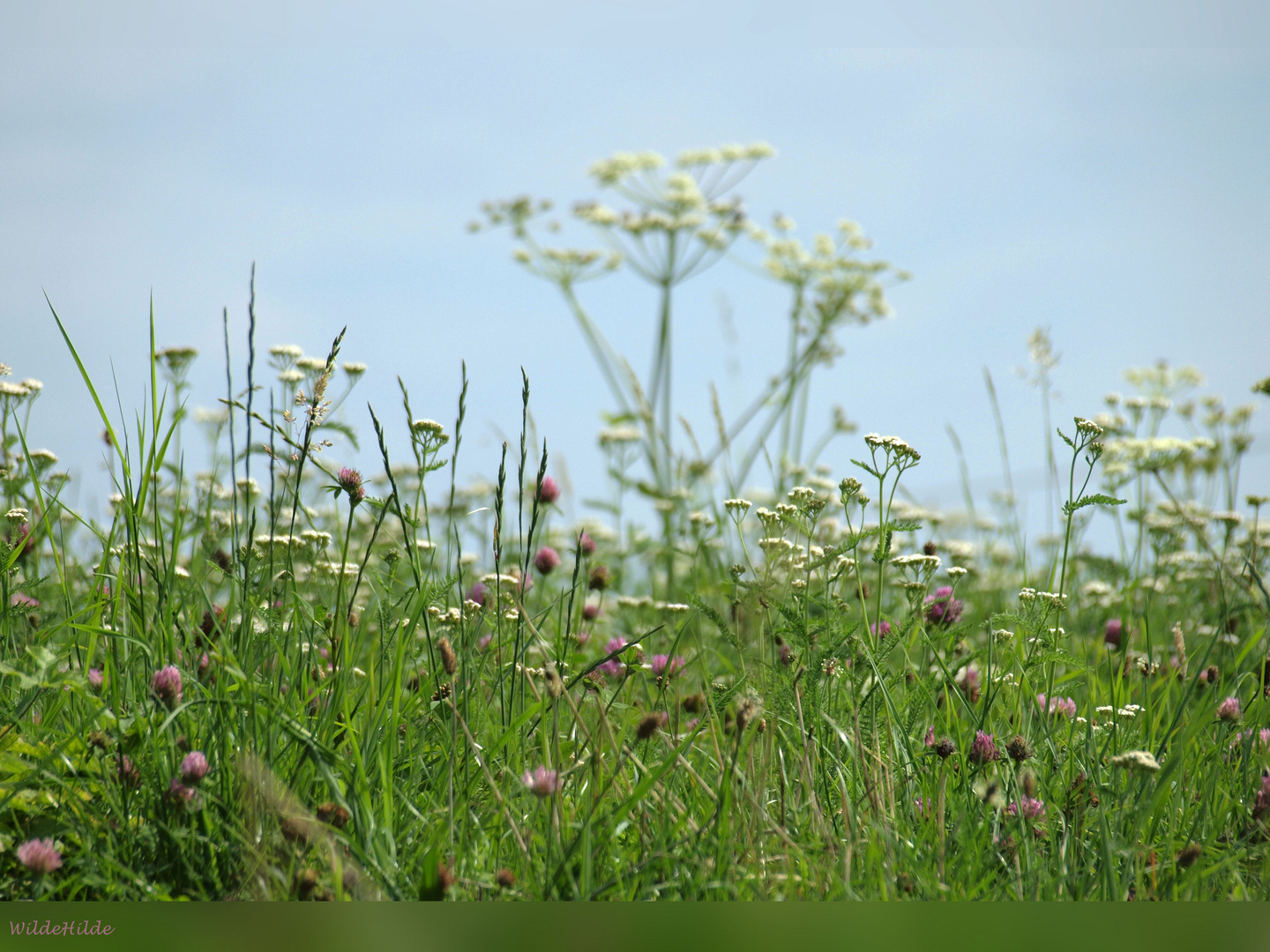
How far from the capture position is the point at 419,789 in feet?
5.92

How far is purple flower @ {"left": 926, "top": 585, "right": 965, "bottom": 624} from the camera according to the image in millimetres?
2388

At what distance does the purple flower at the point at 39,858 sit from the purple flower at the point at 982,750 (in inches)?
64.2

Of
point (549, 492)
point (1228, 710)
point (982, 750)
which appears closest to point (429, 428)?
point (549, 492)

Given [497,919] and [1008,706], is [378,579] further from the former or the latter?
[1008,706]

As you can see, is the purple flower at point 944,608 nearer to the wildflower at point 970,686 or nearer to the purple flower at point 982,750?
the wildflower at point 970,686

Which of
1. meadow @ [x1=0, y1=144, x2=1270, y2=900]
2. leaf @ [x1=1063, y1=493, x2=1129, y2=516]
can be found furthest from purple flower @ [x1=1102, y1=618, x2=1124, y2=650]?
leaf @ [x1=1063, y1=493, x2=1129, y2=516]

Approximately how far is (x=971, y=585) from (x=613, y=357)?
2441mm

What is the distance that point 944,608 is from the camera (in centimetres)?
250

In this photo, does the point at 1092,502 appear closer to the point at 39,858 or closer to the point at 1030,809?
the point at 1030,809

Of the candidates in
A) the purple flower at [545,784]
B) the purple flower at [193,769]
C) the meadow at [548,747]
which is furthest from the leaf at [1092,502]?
the purple flower at [193,769]

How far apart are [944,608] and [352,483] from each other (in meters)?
1.62

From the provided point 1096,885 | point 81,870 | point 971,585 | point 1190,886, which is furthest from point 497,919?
point 971,585

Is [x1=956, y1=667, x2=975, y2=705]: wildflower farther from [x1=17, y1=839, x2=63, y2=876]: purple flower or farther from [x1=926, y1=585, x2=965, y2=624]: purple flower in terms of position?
[x1=17, y1=839, x2=63, y2=876]: purple flower

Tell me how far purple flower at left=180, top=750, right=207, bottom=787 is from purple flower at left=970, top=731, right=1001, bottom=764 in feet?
4.73
